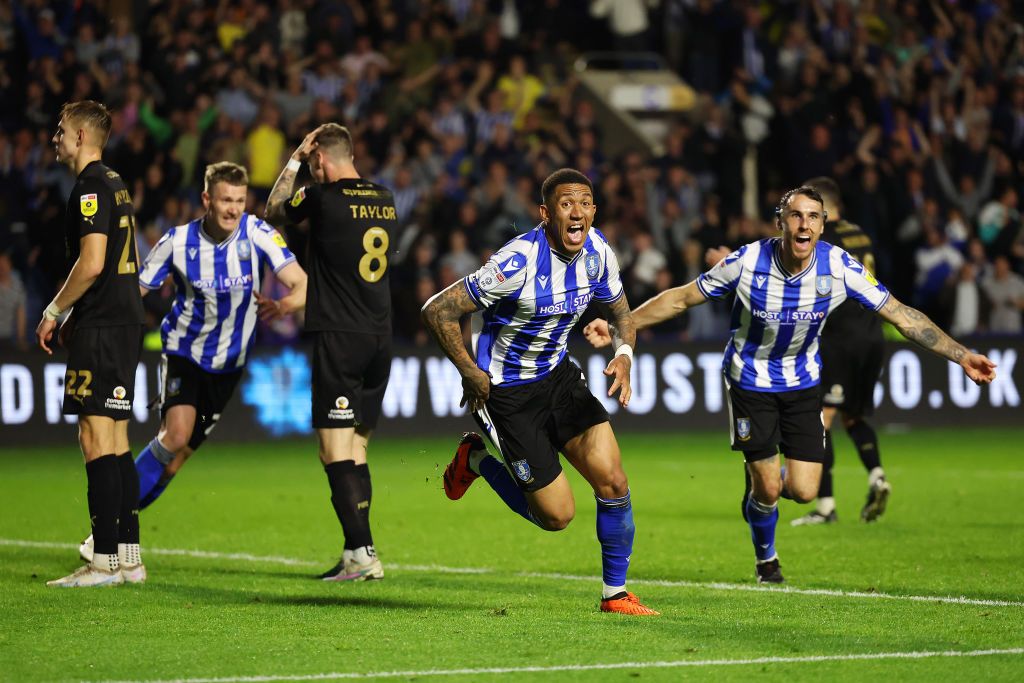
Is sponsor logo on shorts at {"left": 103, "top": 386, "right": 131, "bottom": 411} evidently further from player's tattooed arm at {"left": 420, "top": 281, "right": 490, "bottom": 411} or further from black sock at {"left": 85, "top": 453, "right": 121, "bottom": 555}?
player's tattooed arm at {"left": 420, "top": 281, "right": 490, "bottom": 411}

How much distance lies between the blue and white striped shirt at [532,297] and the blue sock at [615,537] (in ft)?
2.33

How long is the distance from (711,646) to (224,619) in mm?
2276

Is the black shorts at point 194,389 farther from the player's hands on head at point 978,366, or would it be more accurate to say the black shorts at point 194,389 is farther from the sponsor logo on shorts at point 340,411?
the player's hands on head at point 978,366

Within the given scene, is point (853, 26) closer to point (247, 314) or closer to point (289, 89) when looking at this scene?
point (289, 89)

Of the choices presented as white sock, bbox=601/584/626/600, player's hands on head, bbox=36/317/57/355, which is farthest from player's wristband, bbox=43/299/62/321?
white sock, bbox=601/584/626/600

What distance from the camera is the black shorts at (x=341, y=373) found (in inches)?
359

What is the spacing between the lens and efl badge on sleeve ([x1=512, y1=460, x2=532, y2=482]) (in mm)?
7754

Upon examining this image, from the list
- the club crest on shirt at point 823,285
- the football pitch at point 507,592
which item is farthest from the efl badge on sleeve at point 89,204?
the club crest on shirt at point 823,285

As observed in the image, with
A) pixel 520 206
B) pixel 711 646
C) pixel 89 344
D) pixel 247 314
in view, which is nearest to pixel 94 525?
pixel 89 344

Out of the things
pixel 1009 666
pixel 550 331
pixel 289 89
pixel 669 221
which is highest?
pixel 289 89

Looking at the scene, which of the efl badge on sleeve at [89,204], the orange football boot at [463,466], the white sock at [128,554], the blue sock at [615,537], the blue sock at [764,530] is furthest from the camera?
the blue sock at [764,530]

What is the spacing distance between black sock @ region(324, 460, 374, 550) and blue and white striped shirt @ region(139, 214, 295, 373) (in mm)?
1228

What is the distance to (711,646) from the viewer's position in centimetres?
682

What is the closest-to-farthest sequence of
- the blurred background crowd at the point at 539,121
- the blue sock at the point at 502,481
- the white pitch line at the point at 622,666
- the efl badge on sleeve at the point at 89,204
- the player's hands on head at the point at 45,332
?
the white pitch line at the point at 622,666
the blue sock at the point at 502,481
the player's hands on head at the point at 45,332
the efl badge on sleeve at the point at 89,204
the blurred background crowd at the point at 539,121
